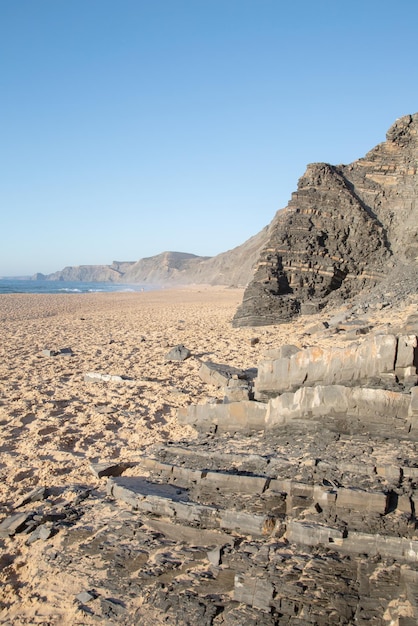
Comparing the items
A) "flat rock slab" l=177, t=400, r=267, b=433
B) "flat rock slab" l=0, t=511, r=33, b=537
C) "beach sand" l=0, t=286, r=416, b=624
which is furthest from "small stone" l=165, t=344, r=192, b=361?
"flat rock slab" l=0, t=511, r=33, b=537

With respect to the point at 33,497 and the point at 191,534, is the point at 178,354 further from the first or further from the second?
the point at 191,534

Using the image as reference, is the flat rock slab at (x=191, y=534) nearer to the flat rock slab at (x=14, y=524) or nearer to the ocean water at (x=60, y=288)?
the flat rock slab at (x=14, y=524)

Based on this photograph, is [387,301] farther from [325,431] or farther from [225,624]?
[225,624]

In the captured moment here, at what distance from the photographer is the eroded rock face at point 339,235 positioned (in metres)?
17.8

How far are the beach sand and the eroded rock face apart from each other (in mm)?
1978

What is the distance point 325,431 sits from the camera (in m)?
5.41

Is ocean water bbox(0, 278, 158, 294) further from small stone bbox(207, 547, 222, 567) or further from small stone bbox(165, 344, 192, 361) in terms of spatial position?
small stone bbox(207, 547, 222, 567)

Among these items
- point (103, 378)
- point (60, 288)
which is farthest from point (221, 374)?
point (60, 288)

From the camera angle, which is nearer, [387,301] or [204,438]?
[204,438]

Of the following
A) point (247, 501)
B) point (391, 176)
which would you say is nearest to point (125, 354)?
point (247, 501)

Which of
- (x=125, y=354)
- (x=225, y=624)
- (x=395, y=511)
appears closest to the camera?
(x=225, y=624)

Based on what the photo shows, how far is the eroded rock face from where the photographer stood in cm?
1783

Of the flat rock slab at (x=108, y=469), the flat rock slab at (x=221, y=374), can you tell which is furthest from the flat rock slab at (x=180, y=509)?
the flat rock slab at (x=221, y=374)

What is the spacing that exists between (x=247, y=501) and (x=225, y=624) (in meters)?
1.28
